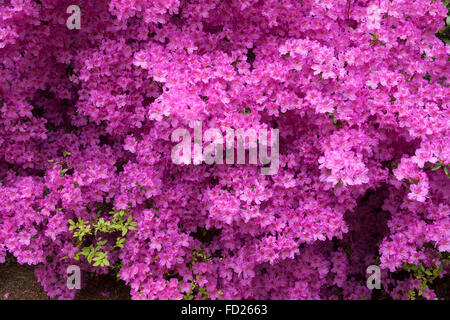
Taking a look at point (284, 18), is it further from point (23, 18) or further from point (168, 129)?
point (23, 18)

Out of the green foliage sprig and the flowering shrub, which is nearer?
the flowering shrub

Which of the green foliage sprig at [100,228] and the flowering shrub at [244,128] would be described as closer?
the flowering shrub at [244,128]

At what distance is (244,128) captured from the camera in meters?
2.84

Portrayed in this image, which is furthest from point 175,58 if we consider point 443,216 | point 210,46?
point 443,216

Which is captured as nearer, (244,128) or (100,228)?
(244,128)

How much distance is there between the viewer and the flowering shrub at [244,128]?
2.91 m

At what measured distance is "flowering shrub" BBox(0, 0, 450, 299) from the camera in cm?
291

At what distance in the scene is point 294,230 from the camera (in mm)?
2941

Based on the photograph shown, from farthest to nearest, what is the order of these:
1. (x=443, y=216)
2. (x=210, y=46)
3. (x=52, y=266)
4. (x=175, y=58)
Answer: (x=52, y=266), (x=210, y=46), (x=175, y=58), (x=443, y=216)

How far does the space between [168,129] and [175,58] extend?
517mm

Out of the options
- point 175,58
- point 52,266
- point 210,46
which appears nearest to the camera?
point 175,58

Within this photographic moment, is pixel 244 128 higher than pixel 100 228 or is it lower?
higher
